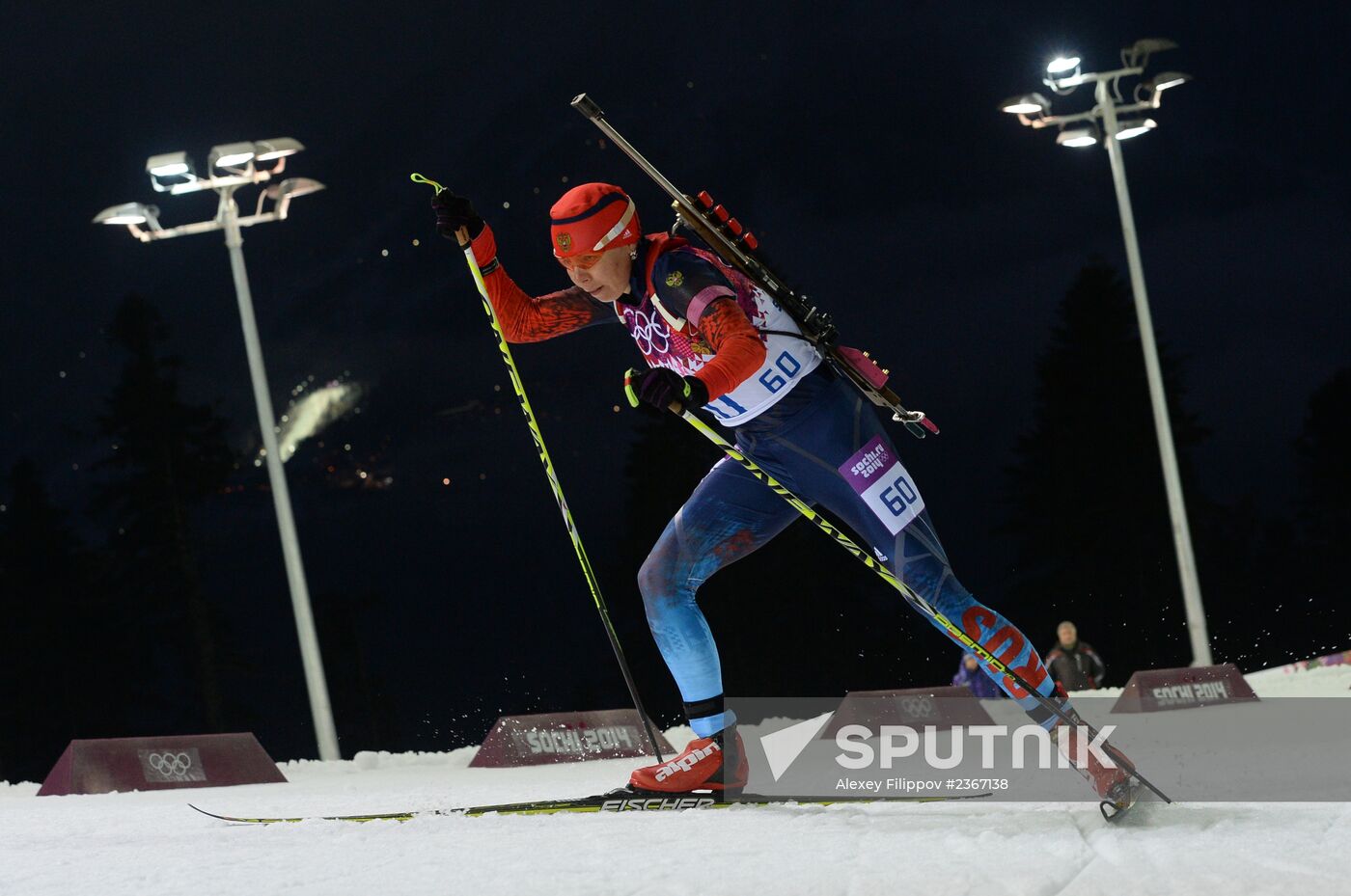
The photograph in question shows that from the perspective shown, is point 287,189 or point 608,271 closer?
point 608,271

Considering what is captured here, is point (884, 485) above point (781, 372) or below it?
below

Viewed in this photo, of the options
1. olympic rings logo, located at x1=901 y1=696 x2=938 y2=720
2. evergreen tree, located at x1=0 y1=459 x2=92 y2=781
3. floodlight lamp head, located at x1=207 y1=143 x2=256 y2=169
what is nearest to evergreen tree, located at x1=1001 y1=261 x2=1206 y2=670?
evergreen tree, located at x1=0 y1=459 x2=92 y2=781

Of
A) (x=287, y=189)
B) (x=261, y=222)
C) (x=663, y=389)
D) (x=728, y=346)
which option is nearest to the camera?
(x=663, y=389)

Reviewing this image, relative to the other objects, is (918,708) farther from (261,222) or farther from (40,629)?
(40,629)

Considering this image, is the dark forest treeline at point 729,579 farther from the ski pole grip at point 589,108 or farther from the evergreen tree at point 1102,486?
the ski pole grip at point 589,108

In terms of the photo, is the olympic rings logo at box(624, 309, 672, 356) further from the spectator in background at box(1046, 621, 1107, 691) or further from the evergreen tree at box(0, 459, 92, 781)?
the evergreen tree at box(0, 459, 92, 781)

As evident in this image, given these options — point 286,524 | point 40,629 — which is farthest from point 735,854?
point 40,629

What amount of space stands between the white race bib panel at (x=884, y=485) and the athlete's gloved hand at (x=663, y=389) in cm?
56

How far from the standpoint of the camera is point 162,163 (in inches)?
497

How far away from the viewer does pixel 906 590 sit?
385 centimetres

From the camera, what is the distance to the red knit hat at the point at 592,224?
13.6ft

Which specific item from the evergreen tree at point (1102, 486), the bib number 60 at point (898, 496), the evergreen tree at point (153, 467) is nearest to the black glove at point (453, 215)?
the bib number 60 at point (898, 496)

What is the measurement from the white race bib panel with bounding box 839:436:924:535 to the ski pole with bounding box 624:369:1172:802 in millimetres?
124

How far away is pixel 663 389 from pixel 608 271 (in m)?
0.73
